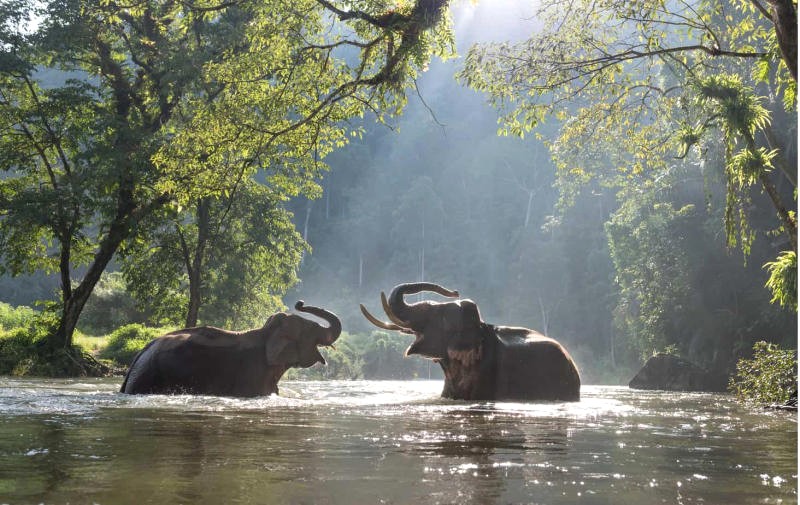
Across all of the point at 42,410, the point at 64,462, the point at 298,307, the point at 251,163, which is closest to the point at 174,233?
the point at 251,163

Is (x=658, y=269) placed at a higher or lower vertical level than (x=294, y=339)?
higher

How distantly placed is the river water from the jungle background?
202 inches

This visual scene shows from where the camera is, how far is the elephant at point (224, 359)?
33.3ft

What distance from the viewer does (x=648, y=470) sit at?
4.32 meters

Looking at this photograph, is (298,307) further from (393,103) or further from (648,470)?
(648,470)

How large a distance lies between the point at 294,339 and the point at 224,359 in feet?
3.42

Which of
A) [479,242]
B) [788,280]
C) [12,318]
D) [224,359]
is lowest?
[224,359]

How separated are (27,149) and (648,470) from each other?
2386 cm

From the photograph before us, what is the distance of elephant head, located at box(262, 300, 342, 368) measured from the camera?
10891 mm

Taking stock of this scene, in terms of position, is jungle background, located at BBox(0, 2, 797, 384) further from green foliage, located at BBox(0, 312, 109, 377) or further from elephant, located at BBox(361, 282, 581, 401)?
elephant, located at BBox(361, 282, 581, 401)

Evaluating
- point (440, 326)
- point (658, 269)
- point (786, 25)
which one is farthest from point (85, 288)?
point (658, 269)

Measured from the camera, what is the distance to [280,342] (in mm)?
10938

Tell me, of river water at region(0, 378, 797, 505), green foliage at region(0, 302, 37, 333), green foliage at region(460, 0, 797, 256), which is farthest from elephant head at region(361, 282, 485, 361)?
green foliage at region(0, 302, 37, 333)

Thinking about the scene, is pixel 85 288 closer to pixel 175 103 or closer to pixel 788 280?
pixel 175 103
